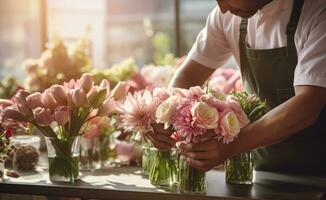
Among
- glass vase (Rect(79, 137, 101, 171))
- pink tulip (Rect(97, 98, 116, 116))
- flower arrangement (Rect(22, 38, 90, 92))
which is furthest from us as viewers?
flower arrangement (Rect(22, 38, 90, 92))

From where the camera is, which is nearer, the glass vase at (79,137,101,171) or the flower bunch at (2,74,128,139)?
the flower bunch at (2,74,128,139)

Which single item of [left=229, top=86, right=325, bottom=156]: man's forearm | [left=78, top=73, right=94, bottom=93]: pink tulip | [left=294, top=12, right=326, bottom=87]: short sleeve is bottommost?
[left=229, top=86, right=325, bottom=156]: man's forearm

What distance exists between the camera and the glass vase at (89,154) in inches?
74.5

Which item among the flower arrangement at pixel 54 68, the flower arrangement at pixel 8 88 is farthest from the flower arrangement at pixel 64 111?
the flower arrangement at pixel 8 88

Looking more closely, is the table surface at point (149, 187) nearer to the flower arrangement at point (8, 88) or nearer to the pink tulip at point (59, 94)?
the pink tulip at point (59, 94)

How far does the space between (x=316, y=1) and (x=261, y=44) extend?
0.22m

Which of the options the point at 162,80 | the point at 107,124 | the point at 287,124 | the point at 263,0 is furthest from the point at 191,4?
the point at 287,124

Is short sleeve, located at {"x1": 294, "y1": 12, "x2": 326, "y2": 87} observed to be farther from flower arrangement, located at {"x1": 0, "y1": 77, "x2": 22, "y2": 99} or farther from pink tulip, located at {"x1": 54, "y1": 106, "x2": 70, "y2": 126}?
flower arrangement, located at {"x1": 0, "y1": 77, "x2": 22, "y2": 99}

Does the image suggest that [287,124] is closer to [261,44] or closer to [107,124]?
[261,44]

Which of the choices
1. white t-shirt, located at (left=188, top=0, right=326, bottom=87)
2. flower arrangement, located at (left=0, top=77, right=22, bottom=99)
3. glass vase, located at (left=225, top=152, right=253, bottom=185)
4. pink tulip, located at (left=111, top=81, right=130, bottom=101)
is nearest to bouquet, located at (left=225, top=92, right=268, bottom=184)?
glass vase, located at (left=225, top=152, right=253, bottom=185)

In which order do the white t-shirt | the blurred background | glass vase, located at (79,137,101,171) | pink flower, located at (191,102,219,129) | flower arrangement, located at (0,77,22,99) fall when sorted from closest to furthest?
pink flower, located at (191,102,219,129)
the white t-shirt
glass vase, located at (79,137,101,171)
flower arrangement, located at (0,77,22,99)
the blurred background

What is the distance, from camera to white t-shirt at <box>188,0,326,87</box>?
1486mm

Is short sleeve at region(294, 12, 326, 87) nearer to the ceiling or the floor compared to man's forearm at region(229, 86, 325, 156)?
nearer to the ceiling

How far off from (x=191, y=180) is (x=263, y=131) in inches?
9.0
